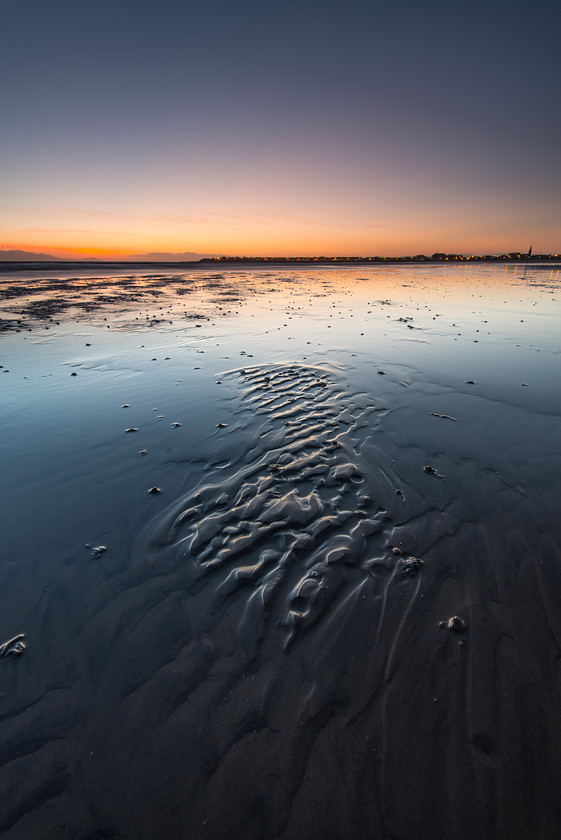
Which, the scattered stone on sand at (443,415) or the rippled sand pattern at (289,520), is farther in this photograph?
the scattered stone on sand at (443,415)

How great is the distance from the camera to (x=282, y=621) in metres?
3.20

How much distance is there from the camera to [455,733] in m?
2.41

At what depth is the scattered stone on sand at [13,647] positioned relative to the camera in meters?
2.98

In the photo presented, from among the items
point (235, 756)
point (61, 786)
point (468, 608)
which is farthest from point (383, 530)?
point (61, 786)

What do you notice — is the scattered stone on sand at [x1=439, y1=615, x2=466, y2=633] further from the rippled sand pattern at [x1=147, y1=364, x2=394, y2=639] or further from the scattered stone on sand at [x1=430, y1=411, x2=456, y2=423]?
the scattered stone on sand at [x1=430, y1=411, x2=456, y2=423]

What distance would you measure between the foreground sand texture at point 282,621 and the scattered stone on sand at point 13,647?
0.13 ft

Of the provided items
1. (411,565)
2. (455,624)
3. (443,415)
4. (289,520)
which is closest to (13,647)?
(289,520)

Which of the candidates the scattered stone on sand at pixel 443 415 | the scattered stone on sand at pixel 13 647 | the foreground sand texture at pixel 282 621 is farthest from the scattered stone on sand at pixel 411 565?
the scattered stone on sand at pixel 443 415

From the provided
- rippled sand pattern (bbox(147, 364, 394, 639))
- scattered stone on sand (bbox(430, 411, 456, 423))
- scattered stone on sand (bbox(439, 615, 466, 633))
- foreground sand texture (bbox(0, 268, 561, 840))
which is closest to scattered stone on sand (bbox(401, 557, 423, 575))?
foreground sand texture (bbox(0, 268, 561, 840))

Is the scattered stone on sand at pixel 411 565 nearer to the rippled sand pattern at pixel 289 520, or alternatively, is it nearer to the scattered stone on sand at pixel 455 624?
the rippled sand pattern at pixel 289 520

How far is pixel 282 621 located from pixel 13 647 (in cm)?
246

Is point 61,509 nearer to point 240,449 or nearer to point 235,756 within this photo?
point 240,449

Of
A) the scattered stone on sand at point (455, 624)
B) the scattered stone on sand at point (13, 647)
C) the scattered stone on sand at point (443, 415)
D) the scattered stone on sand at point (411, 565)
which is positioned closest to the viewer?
the scattered stone on sand at point (13, 647)

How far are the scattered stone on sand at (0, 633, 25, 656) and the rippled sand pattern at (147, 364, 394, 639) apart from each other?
141 cm
